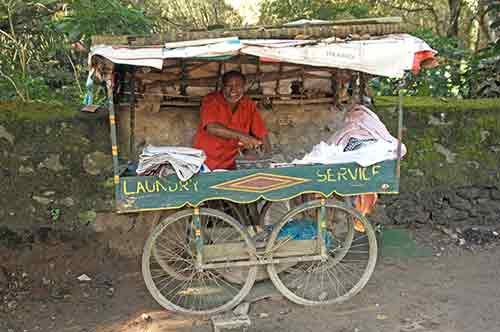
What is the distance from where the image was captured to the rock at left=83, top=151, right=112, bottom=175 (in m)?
4.48

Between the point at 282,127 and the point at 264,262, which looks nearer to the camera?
the point at 264,262

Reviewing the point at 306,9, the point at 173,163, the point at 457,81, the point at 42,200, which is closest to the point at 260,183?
the point at 173,163

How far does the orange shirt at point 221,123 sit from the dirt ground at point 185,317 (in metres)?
1.18

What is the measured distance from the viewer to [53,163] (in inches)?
173

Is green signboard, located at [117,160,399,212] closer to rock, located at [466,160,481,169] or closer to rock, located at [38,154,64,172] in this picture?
rock, located at [38,154,64,172]

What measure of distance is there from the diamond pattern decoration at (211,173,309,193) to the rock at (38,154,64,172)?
1.62 meters

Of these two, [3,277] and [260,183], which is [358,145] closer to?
[260,183]

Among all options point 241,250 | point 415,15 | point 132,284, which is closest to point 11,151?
point 132,284

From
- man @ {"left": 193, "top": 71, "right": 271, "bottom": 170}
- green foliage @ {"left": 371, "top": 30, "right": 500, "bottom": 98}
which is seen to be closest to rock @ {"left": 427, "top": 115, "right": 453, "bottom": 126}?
green foliage @ {"left": 371, "top": 30, "right": 500, "bottom": 98}

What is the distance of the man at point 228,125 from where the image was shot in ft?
13.6

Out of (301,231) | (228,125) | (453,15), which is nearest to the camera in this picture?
(301,231)

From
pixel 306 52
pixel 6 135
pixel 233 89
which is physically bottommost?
pixel 6 135

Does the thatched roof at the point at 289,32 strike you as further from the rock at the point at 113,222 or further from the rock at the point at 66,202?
the rock at the point at 113,222

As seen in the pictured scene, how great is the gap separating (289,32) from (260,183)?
1022 millimetres
